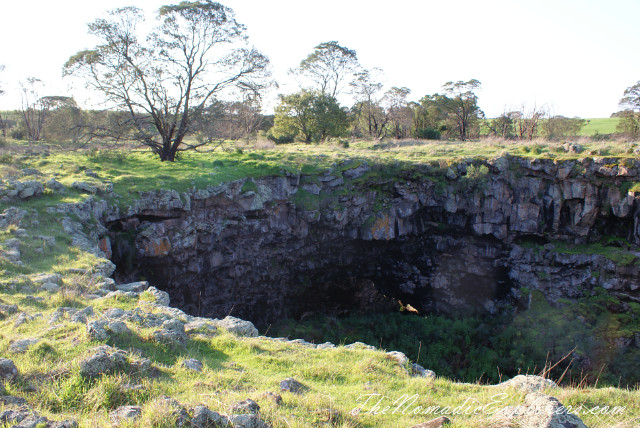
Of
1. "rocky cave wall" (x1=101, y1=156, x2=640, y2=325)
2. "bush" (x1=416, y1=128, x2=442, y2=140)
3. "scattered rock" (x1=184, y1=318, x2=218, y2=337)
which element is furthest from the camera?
"bush" (x1=416, y1=128, x2=442, y2=140)

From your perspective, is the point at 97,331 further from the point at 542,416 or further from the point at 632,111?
the point at 632,111

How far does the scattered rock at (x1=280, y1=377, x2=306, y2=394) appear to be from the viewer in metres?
4.43

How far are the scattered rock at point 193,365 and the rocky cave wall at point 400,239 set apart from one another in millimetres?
9477

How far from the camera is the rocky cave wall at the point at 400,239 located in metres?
15.4

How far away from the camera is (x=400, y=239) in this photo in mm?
19000

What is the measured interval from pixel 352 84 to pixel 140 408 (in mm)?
35236

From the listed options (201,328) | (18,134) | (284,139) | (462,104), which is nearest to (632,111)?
(462,104)

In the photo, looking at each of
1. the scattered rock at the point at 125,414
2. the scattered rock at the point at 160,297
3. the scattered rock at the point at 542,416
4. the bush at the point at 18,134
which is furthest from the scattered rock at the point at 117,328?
the bush at the point at 18,134

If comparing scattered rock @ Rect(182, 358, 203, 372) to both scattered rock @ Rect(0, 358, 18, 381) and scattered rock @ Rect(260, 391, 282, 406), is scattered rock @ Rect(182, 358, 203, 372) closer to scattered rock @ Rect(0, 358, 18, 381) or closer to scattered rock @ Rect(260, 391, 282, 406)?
scattered rock @ Rect(260, 391, 282, 406)

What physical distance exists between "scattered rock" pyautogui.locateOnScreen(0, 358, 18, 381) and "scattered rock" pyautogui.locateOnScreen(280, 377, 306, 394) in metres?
2.73

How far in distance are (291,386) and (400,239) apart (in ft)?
49.8

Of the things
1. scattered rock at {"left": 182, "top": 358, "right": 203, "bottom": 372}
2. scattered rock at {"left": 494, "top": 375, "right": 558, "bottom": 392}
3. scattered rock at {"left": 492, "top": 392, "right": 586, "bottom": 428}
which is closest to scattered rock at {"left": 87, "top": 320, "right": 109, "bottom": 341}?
scattered rock at {"left": 182, "top": 358, "right": 203, "bottom": 372}

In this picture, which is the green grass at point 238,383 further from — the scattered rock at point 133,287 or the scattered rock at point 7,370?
the scattered rock at point 133,287

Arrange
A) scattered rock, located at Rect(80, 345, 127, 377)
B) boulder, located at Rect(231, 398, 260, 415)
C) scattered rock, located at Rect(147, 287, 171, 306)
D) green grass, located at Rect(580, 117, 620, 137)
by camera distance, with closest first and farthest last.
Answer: boulder, located at Rect(231, 398, 260, 415), scattered rock, located at Rect(80, 345, 127, 377), scattered rock, located at Rect(147, 287, 171, 306), green grass, located at Rect(580, 117, 620, 137)
